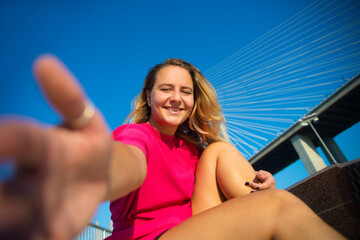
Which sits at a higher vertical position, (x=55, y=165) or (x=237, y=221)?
(x=55, y=165)

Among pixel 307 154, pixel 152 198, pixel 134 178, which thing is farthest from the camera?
pixel 307 154

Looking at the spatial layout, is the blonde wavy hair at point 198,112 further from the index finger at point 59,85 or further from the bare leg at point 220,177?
the index finger at point 59,85

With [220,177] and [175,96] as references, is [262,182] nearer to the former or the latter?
[220,177]

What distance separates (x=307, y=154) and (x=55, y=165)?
76.1 ft

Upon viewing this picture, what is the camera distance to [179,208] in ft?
5.01

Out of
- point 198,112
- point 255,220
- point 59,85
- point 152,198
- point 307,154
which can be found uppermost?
point 198,112

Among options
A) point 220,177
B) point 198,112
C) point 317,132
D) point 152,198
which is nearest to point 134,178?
point 152,198

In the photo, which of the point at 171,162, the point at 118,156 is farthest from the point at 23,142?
the point at 171,162

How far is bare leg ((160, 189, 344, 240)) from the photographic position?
92cm

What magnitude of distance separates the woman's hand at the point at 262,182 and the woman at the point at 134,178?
0.19ft

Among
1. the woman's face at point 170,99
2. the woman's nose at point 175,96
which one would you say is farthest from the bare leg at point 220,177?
the woman's nose at point 175,96

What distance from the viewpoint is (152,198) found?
1.44 metres

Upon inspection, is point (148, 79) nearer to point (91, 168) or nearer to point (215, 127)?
point (215, 127)

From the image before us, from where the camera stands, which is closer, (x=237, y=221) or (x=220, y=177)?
(x=237, y=221)
